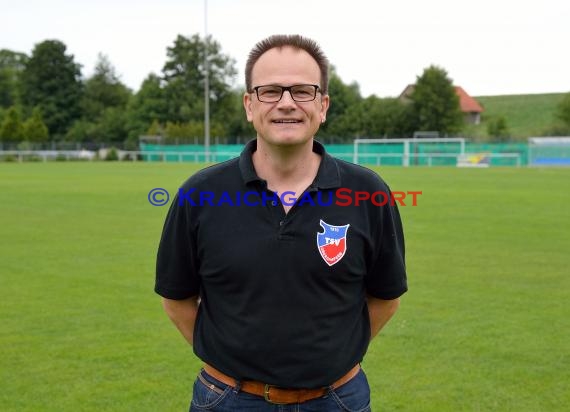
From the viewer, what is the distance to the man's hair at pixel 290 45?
2713 millimetres

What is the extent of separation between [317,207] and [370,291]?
0.49 meters

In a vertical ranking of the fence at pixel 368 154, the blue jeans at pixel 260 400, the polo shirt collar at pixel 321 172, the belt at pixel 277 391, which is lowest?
the fence at pixel 368 154

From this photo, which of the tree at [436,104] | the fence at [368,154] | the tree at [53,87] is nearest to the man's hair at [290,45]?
the fence at [368,154]

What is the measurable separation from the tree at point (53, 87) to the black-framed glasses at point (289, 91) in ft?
292

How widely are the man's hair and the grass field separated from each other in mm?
3172

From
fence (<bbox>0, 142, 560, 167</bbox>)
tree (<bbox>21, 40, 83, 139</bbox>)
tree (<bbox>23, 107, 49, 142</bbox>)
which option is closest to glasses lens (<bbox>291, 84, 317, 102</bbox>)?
fence (<bbox>0, 142, 560, 167</bbox>)

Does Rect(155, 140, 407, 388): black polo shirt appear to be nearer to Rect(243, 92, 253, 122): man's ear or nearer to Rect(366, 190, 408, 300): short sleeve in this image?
Rect(366, 190, 408, 300): short sleeve

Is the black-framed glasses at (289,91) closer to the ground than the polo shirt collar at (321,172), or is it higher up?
higher up

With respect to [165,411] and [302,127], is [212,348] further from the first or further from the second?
[165,411]

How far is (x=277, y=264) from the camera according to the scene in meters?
2.62

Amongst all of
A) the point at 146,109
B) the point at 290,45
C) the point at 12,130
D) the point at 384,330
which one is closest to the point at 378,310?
the point at 290,45

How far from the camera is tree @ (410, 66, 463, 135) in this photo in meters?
72.2

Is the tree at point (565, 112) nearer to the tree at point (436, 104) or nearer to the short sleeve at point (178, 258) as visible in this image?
the tree at point (436, 104)

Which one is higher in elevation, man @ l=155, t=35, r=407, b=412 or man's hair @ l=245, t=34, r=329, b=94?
man's hair @ l=245, t=34, r=329, b=94
